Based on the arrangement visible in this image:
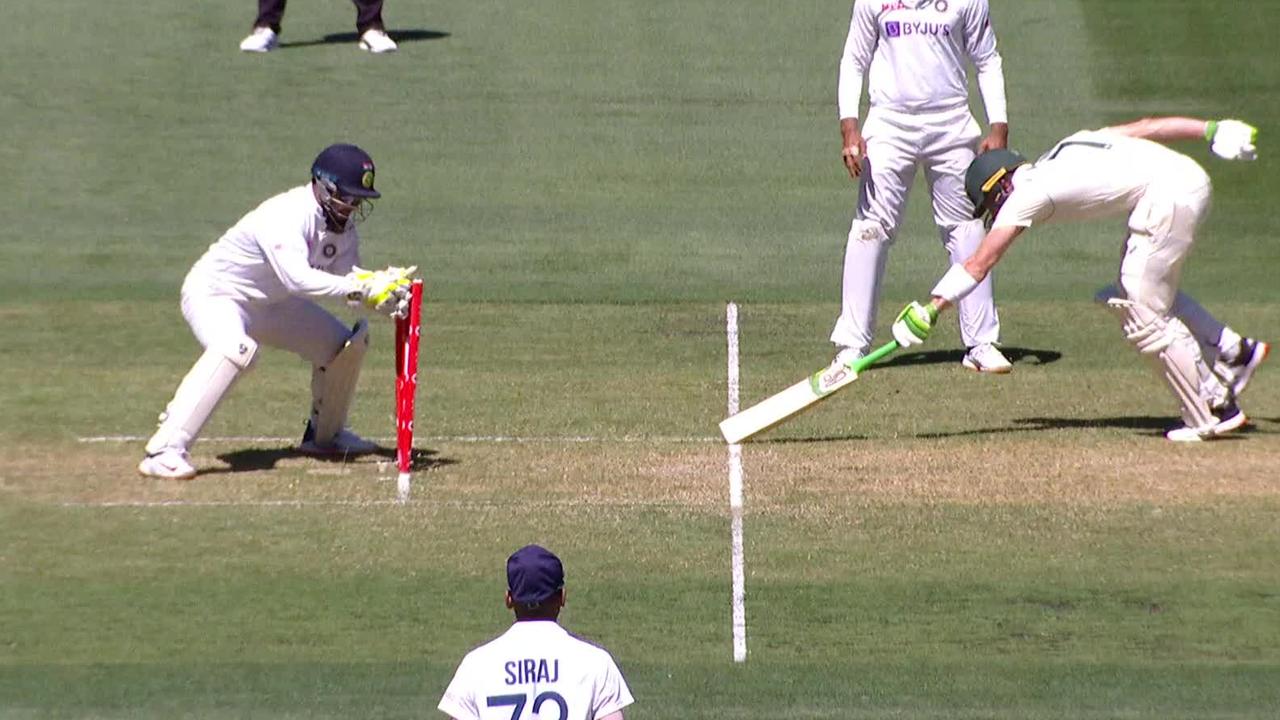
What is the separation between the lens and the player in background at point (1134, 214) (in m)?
10.9

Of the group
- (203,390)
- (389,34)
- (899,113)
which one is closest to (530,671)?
(203,390)

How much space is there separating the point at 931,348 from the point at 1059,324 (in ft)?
3.05

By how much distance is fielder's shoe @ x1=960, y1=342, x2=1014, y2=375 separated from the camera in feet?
42.4

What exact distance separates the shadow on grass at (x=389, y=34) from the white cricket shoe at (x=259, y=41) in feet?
0.63

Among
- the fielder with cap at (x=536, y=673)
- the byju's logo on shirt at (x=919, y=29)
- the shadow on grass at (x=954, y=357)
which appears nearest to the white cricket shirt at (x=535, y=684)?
the fielder with cap at (x=536, y=673)

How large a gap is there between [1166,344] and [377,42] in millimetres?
9749

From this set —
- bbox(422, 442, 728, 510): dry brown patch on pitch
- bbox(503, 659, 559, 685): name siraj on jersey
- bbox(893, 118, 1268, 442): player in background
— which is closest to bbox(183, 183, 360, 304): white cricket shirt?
bbox(422, 442, 728, 510): dry brown patch on pitch

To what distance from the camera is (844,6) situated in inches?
787

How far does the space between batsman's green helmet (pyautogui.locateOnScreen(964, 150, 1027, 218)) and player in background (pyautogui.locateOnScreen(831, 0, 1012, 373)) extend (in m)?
1.15

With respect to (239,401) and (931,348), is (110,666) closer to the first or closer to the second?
(239,401)

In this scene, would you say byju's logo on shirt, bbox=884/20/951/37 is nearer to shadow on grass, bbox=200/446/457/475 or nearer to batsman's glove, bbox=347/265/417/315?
batsman's glove, bbox=347/265/417/315

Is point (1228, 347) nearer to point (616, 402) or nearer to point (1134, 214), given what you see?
point (1134, 214)

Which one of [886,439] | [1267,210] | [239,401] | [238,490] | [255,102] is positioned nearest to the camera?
[238,490]

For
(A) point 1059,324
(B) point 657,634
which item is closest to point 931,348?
(A) point 1059,324
